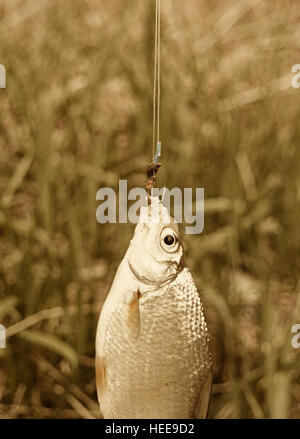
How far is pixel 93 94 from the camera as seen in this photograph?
1.43 m

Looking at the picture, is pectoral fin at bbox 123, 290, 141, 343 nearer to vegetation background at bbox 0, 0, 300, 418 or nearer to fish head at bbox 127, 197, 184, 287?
fish head at bbox 127, 197, 184, 287

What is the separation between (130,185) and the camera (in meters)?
1.58

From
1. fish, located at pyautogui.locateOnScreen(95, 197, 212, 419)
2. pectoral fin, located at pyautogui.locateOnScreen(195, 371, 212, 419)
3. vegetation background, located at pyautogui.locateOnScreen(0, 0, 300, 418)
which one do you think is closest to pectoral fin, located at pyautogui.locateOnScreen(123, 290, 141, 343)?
fish, located at pyautogui.locateOnScreen(95, 197, 212, 419)

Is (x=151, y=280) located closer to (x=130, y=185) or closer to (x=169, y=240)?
(x=169, y=240)

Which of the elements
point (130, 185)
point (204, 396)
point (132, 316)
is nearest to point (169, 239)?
point (132, 316)

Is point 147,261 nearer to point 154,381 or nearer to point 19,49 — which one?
point 154,381

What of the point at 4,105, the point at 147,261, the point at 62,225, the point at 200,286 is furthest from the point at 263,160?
the point at 147,261

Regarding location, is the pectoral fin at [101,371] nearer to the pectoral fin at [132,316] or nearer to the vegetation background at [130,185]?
the pectoral fin at [132,316]

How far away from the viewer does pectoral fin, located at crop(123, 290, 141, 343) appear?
2.35 ft

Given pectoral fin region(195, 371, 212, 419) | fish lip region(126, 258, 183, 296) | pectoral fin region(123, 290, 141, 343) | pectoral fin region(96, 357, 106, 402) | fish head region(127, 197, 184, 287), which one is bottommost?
pectoral fin region(195, 371, 212, 419)

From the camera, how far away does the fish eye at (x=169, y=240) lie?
767 millimetres

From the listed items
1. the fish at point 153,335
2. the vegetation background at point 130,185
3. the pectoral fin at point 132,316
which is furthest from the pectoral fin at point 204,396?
the vegetation background at point 130,185

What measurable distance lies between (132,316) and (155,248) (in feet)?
0.35

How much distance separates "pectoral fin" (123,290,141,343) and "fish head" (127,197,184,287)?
0.03 m
